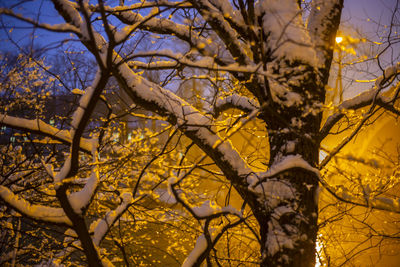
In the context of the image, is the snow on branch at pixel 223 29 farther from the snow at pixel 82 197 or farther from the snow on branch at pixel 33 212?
the snow on branch at pixel 33 212

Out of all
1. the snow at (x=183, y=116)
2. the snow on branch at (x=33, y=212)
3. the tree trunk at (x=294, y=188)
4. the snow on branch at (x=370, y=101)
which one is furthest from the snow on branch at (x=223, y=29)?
the snow on branch at (x=33, y=212)

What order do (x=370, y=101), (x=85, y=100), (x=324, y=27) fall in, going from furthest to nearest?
(x=370, y=101), (x=324, y=27), (x=85, y=100)

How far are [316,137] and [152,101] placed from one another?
2.03 m

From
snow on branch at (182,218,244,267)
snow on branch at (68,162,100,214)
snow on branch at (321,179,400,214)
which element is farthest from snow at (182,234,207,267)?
snow on branch at (321,179,400,214)

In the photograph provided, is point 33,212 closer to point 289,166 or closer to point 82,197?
point 82,197

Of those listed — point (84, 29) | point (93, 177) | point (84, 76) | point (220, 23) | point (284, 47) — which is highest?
point (84, 76)

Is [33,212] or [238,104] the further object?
[238,104]

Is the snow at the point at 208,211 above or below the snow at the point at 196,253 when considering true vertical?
above

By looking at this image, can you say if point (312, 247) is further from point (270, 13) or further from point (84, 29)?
point (84, 29)

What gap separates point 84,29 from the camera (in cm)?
212

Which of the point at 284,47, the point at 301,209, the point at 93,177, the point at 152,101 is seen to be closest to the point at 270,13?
the point at 284,47

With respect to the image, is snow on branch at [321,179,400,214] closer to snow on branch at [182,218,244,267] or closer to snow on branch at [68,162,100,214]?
snow on branch at [182,218,244,267]

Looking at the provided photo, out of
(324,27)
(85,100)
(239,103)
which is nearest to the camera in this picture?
(85,100)

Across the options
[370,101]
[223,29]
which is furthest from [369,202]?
[223,29]
